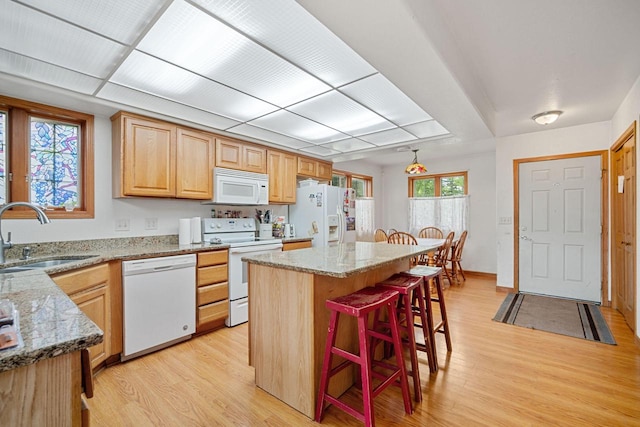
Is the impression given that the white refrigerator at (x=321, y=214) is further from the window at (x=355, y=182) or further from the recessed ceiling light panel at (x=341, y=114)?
the window at (x=355, y=182)

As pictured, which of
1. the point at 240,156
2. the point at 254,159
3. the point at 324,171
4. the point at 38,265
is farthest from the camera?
the point at 324,171

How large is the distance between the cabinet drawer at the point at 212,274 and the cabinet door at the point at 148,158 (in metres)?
0.86

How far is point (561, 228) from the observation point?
3941mm

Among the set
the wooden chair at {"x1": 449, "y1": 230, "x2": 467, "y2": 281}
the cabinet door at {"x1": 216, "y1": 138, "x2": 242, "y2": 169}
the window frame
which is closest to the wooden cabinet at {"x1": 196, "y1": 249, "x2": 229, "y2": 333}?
the cabinet door at {"x1": 216, "y1": 138, "x2": 242, "y2": 169}

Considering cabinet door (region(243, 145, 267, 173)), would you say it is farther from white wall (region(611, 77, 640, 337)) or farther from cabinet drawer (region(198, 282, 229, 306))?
white wall (region(611, 77, 640, 337))

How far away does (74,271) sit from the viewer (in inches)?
77.7

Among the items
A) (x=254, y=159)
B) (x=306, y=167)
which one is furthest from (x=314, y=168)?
(x=254, y=159)

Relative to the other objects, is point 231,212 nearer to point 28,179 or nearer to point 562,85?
point 28,179

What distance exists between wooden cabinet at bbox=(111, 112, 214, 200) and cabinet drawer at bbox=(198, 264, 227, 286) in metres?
0.82

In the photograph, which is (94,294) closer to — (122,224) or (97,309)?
(97,309)

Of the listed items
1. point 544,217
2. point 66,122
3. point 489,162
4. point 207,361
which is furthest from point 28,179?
point 489,162

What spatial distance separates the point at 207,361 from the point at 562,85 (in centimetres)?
397

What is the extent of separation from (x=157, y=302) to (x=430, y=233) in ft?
16.4

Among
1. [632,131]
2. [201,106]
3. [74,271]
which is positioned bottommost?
[74,271]
